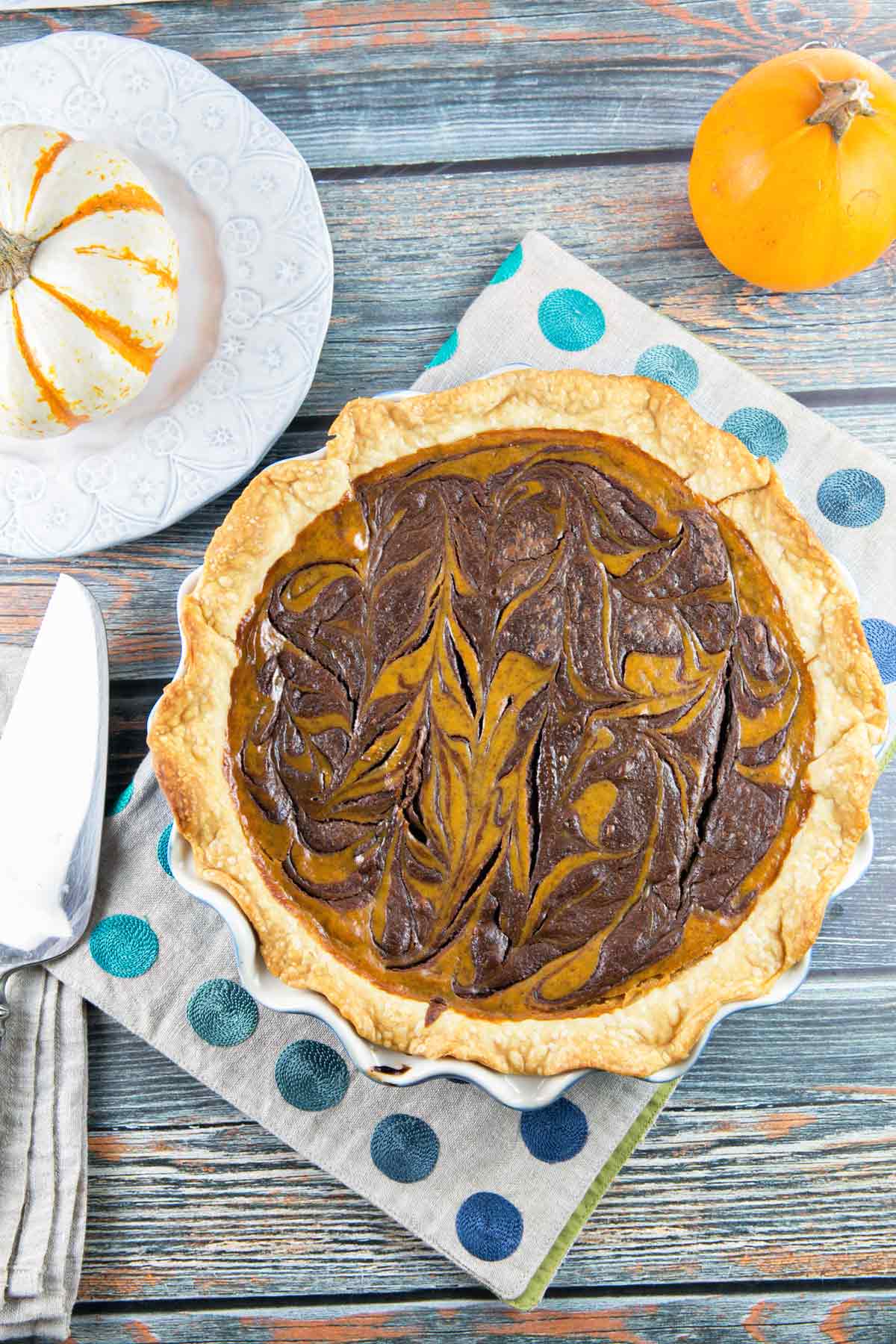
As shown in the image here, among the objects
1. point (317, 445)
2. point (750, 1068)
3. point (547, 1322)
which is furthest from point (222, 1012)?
point (317, 445)

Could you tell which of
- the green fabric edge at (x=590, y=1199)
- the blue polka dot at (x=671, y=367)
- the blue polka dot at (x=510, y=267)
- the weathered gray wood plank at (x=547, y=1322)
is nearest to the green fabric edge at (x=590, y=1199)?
the green fabric edge at (x=590, y=1199)

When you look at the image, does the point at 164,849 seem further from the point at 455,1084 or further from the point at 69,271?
the point at 69,271

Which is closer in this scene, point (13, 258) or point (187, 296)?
point (13, 258)

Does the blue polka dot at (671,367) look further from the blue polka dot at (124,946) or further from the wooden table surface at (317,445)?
the blue polka dot at (124,946)

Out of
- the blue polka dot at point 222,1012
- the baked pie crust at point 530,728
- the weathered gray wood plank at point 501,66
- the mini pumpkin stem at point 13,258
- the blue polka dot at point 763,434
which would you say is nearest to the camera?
the baked pie crust at point 530,728

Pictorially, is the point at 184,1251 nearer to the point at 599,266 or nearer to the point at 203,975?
the point at 203,975

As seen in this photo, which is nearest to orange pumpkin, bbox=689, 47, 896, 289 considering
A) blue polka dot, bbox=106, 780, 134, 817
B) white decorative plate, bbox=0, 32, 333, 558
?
white decorative plate, bbox=0, 32, 333, 558
